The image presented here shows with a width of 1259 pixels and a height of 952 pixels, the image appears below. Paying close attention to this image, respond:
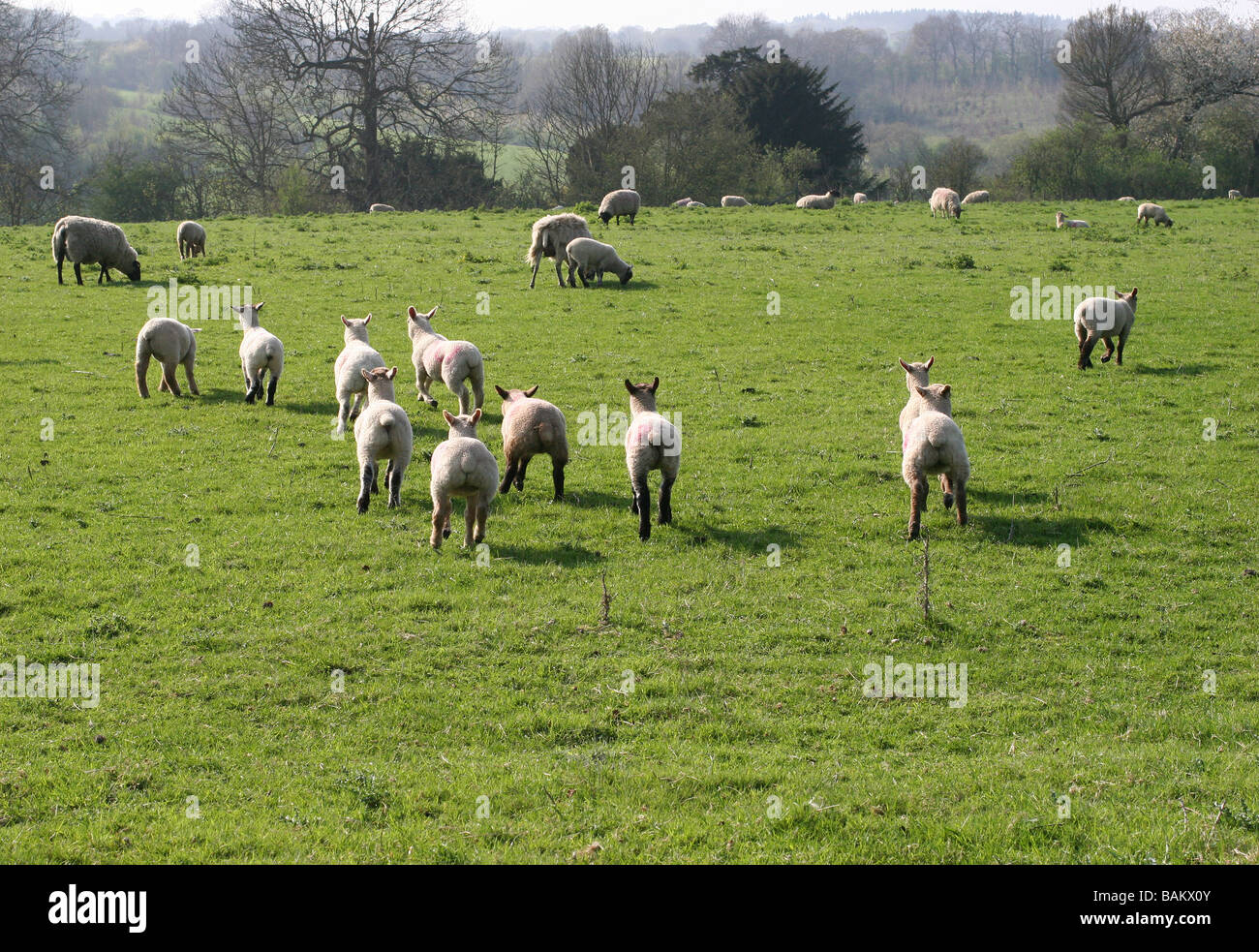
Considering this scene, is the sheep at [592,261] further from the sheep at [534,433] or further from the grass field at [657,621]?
the sheep at [534,433]

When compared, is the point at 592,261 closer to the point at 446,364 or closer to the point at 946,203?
the point at 446,364

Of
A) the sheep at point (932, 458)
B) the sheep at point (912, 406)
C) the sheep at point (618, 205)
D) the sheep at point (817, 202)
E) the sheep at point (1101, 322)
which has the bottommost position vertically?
the sheep at point (932, 458)

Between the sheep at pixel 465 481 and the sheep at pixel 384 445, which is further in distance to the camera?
the sheep at pixel 384 445

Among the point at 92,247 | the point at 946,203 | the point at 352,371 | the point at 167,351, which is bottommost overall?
the point at 352,371

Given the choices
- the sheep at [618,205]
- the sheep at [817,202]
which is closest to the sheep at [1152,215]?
the sheep at [817,202]

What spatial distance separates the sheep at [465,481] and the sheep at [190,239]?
25832 millimetres

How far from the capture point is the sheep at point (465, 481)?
11.4 m

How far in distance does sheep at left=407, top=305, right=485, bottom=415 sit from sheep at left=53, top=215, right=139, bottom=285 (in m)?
16.0

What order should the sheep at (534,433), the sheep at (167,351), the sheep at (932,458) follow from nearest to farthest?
the sheep at (932,458), the sheep at (534,433), the sheep at (167,351)

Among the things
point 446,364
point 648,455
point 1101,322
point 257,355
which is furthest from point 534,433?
point 1101,322

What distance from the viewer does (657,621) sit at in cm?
1040

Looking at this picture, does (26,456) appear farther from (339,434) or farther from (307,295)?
(307,295)

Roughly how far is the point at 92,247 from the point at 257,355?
1512 centimetres
